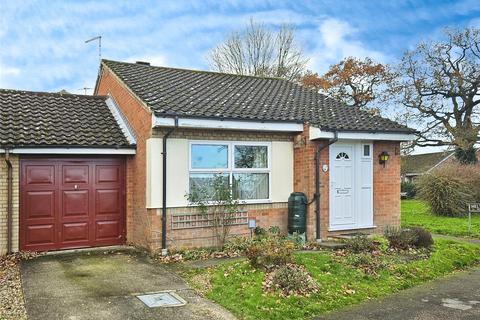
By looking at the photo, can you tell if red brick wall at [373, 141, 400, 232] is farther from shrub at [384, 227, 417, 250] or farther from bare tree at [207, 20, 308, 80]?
bare tree at [207, 20, 308, 80]

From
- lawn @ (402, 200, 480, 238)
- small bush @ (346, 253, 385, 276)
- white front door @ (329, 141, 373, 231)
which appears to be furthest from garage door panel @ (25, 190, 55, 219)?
lawn @ (402, 200, 480, 238)

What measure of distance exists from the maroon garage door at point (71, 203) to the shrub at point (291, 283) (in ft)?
17.5

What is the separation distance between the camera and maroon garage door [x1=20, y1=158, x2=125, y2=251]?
32.2 ft

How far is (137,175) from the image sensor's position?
10.6 m

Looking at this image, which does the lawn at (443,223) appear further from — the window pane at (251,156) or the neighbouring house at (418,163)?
the neighbouring house at (418,163)

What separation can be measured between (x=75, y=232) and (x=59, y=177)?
136 centimetres

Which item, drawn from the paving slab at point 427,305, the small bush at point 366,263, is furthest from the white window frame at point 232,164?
the paving slab at point 427,305

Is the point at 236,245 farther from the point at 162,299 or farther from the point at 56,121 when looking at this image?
the point at 56,121

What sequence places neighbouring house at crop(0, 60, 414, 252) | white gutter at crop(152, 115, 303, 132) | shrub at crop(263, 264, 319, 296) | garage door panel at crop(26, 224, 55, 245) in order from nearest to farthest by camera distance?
shrub at crop(263, 264, 319, 296), white gutter at crop(152, 115, 303, 132), neighbouring house at crop(0, 60, 414, 252), garage door panel at crop(26, 224, 55, 245)

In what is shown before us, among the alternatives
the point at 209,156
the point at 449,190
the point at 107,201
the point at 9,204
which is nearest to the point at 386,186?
the point at 209,156

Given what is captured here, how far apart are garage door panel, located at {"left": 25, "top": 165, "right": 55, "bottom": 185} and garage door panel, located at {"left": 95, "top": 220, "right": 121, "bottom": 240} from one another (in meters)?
1.54

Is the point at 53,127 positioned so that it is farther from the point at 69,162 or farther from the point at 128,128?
the point at 128,128

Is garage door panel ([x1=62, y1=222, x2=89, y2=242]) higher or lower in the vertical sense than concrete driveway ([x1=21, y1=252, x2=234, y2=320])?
higher

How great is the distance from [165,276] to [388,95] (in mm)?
27366
